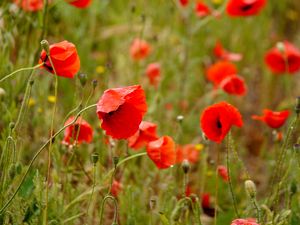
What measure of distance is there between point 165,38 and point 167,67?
282mm

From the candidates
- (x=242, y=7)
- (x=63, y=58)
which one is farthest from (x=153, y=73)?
(x=63, y=58)

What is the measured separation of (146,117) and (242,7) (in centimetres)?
59

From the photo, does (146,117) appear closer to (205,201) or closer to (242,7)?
(205,201)

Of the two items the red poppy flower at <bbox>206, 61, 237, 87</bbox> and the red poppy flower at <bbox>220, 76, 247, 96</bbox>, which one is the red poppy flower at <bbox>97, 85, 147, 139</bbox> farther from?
the red poppy flower at <bbox>206, 61, 237, 87</bbox>

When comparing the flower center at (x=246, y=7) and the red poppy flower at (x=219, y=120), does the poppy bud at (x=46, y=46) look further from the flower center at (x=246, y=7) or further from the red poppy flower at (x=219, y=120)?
the flower center at (x=246, y=7)

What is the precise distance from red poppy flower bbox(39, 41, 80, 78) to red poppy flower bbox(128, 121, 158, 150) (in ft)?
1.09

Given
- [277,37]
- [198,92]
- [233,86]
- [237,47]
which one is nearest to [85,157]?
[233,86]

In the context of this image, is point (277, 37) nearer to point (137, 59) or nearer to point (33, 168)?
point (137, 59)

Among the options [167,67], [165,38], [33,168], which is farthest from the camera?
[165,38]

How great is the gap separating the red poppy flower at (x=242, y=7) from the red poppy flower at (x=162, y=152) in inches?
37.9

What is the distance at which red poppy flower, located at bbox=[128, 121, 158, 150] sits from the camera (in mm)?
1928

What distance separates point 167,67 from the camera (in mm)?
3078

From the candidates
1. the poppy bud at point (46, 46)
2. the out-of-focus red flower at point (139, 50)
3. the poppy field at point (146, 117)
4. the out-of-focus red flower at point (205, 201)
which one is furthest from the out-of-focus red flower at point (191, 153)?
the poppy bud at point (46, 46)

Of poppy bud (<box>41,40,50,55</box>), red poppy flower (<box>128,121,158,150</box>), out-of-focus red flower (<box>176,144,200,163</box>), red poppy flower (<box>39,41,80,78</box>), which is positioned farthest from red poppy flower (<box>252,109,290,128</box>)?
poppy bud (<box>41,40,50,55</box>)
